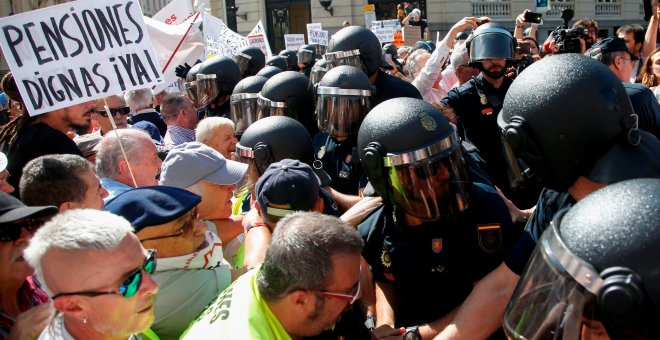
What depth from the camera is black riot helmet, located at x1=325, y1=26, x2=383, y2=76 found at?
534cm

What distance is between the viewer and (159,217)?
235 centimetres

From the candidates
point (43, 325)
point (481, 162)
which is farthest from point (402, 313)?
point (481, 162)

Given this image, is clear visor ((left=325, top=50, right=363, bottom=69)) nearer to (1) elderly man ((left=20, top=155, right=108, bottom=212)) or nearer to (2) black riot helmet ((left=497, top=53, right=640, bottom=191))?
(1) elderly man ((left=20, top=155, right=108, bottom=212))

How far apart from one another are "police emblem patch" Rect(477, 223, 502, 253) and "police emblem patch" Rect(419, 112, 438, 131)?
0.46 meters

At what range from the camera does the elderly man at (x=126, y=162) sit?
11.7ft

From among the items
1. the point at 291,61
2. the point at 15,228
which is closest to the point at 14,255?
the point at 15,228

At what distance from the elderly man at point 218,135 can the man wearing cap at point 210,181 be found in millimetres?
1210

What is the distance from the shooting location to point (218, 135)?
4469 mm

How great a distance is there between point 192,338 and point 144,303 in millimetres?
199

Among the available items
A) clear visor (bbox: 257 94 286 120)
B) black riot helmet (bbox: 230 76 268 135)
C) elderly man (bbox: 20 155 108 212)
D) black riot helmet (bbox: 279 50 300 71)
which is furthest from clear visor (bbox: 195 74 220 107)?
black riot helmet (bbox: 279 50 300 71)

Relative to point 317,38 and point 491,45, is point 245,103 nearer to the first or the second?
point 491,45

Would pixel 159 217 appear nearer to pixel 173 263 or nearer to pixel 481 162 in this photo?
pixel 173 263

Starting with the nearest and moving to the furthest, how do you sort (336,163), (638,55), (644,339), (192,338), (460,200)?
1. (644,339)
2. (192,338)
3. (460,200)
4. (336,163)
5. (638,55)

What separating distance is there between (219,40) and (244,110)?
191 inches
